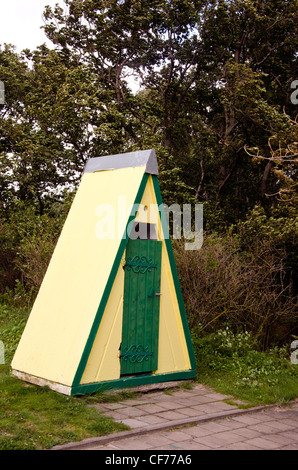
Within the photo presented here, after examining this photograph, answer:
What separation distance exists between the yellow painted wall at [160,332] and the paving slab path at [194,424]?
0.38 metres

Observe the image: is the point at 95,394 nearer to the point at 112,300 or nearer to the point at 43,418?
the point at 43,418

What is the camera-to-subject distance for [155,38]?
787 inches

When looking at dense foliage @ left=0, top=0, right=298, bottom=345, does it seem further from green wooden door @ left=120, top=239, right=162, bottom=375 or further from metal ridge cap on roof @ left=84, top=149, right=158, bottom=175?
green wooden door @ left=120, top=239, right=162, bottom=375

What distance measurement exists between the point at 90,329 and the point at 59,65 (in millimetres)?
13999

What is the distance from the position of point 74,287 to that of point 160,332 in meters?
1.33

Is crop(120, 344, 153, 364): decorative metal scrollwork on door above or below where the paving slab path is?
above

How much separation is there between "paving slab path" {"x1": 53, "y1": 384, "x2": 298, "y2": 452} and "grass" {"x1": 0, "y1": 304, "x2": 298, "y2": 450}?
17cm

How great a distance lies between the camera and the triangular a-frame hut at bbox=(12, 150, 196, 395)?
6223 millimetres

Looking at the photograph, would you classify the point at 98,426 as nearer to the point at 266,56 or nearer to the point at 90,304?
the point at 90,304

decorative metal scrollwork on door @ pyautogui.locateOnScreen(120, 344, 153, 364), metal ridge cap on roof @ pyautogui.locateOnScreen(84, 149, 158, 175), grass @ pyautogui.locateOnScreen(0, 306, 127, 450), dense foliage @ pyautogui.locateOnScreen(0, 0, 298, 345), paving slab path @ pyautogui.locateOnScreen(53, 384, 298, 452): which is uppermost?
dense foliage @ pyautogui.locateOnScreen(0, 0, 298, 345)

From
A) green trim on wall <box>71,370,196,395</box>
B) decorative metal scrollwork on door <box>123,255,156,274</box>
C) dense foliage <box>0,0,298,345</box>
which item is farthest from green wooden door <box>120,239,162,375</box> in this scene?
dense foliage <box>0,0,298,345</box>

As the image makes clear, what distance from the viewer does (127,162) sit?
720cm

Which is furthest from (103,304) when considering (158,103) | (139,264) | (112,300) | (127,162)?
(158,103)

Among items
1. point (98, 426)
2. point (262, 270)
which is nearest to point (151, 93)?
point (262, 270)
